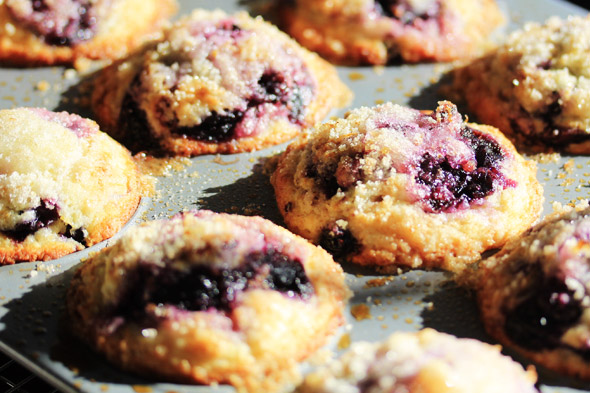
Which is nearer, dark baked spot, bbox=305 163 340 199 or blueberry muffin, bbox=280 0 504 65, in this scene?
dark baked spot, bbox=305 163 340 199

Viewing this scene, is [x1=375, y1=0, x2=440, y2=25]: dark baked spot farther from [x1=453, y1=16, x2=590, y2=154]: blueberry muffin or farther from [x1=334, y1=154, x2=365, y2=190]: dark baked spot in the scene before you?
[x1=334, y1=154, x2=365, y2=190]: dark baked spot

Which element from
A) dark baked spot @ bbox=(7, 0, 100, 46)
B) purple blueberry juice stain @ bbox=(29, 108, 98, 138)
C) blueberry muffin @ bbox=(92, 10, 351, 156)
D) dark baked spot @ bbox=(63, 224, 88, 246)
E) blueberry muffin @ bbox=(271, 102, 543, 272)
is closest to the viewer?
blueberry muffin @ bbox=(271, 102, 543, 272)

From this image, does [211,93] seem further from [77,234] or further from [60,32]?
[60,32]

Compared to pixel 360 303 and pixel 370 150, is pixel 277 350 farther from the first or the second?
pixel 370 150

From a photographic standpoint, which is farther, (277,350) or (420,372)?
(277,350)

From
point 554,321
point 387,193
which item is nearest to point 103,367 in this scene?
point 387,193

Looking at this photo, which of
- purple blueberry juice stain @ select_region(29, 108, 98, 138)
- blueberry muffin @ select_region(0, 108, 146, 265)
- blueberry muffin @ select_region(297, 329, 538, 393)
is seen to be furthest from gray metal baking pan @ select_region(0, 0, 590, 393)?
Result: purple blueberry juice stain @ select_region(29, 108, 98, 138)
